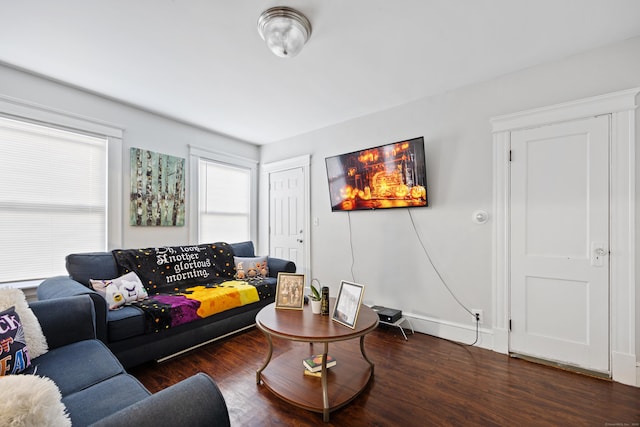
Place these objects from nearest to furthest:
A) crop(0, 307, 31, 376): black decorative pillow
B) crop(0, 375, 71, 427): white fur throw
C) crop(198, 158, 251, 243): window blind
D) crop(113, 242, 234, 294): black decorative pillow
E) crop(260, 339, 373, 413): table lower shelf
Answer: crop(0, 375, 71, 427): white fur throw < crop(0, 307, 31, 376): black decorative pillow < crop(260, 339, 373, 413): table lower shelf < crop(113, 242, 234, 294): black decorative pillow < crop(198, 158, 251, 243): window blind

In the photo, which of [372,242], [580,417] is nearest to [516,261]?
[580,417]

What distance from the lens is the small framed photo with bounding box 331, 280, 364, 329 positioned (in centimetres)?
179

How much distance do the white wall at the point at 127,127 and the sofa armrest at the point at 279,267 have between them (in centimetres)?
125

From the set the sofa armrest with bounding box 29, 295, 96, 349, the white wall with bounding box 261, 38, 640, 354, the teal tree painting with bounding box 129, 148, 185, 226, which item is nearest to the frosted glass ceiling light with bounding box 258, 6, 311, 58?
the white wall with bounding box 261, 38, 640, 354

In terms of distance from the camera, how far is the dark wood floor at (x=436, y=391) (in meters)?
1.62

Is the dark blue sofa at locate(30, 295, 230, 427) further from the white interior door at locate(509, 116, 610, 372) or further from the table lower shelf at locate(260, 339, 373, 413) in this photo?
the white interior door at locate(509, 116, 610, 372)

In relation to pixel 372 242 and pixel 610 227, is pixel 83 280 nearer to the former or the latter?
pixel 372 242

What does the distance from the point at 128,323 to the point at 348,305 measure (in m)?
1.66

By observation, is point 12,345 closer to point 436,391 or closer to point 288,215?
point 436,391

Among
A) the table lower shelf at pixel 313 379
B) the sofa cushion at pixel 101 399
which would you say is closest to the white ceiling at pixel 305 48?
the sofa cushion at pixel 101 399

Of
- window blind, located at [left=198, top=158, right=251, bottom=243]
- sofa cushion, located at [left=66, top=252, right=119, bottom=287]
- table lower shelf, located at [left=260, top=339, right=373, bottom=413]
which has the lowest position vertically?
table lower shelf, located at [left=260, top=339, right=373, bottom=413]

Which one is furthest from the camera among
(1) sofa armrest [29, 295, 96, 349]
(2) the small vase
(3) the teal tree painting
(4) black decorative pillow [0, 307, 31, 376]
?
(3) the teal tree painting

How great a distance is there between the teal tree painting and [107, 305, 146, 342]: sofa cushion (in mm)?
1375

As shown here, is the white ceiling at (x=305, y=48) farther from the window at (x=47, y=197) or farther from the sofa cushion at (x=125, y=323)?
the sofa cushion at (x=125, y=323)
